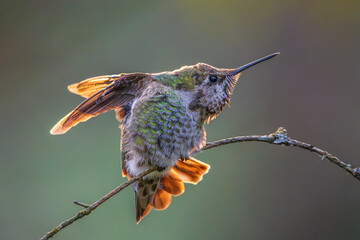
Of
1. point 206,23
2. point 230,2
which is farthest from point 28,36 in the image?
point 230,2

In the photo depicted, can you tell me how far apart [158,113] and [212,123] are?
13.9ft

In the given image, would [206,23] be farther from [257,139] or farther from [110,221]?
[257,139]

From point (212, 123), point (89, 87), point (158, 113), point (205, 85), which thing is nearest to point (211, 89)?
point (205, 85)

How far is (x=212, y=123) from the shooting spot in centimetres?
716

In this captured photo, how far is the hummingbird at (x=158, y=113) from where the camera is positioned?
3.00 m

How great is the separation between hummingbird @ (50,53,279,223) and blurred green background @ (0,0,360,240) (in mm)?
2854

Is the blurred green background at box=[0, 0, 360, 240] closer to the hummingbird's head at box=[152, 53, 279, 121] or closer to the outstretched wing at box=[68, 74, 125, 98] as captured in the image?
the outstretched wing at box=[68, 74, 125, 98]

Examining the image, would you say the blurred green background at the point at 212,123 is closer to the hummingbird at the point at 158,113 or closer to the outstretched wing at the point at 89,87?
the outstretched wing at the point at 89,87

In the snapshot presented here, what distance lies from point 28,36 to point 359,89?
245 inches

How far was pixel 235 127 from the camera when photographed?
7207 mm

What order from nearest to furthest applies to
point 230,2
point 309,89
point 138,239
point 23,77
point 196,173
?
point 196,173
point 138,239
point 309,89
point 23,77
point 230,2

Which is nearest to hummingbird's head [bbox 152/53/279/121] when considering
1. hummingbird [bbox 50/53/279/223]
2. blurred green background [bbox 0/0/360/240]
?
hummingbird [bbox 50/53/279/223]

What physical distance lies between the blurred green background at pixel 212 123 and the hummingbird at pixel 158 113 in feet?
9.36

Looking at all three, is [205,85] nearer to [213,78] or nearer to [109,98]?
[213,78]
